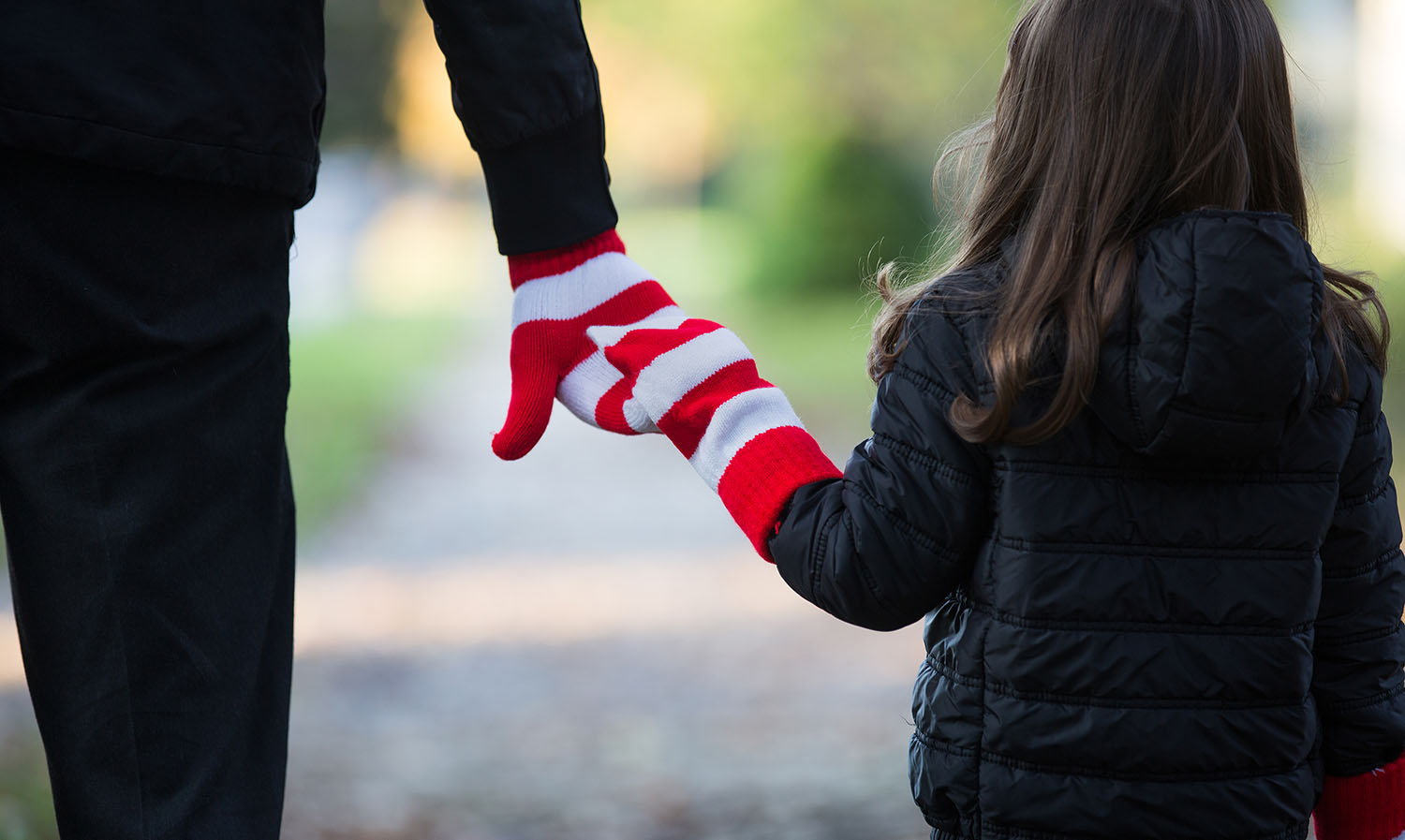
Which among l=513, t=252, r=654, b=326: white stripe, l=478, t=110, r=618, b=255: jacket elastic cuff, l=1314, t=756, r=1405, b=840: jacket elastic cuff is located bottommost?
l=1314, t=756, r=1405, b=840: jacket elastic cuff

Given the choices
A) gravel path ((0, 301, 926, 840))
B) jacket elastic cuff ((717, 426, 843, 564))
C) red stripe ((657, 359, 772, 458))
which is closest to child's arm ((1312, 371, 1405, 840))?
jacket elastic cuff ((717, 426, 843, 564))

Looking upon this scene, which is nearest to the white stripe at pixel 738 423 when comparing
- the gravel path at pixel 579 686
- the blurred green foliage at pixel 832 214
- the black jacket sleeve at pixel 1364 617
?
the black jacket sleeve at pixel 1364 617

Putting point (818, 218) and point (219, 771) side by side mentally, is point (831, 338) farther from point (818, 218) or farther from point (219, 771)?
point (219, 771)

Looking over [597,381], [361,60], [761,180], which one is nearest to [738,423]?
[597,381]

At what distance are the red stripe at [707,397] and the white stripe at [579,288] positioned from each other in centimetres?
24

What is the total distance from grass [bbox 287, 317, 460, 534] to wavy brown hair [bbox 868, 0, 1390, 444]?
6.41 meters

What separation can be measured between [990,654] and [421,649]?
171 inches

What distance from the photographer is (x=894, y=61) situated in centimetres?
1545

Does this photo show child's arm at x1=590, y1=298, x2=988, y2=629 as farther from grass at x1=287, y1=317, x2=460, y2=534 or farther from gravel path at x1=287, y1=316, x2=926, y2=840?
grass at x1=287, y1=317, x2=460, y2=534

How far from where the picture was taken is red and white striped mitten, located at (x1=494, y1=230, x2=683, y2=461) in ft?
6.94

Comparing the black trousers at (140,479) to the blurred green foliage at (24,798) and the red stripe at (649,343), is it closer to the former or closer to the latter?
the red stripe at (649,343)

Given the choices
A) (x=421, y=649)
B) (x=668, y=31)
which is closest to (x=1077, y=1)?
(x=421, y=649)

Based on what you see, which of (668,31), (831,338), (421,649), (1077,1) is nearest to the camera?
(1077,1)

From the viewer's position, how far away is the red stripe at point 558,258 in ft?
6.98
